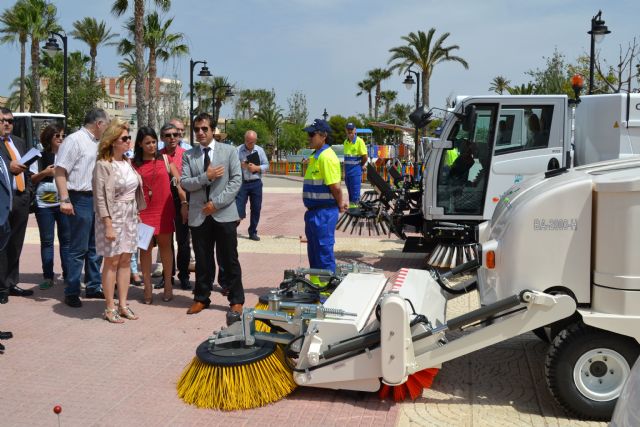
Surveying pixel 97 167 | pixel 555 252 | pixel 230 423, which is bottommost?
pixel 230 423

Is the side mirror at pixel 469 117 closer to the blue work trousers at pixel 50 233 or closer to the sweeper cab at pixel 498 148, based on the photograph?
the sweeper cab at pixel 498 148

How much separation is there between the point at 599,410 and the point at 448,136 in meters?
4.98

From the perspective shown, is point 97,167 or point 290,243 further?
point 290,243

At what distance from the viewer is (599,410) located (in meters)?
3.93

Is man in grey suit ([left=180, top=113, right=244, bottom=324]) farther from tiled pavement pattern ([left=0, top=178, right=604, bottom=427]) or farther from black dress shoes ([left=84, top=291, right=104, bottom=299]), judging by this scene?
black dress shoes ([left=84, top=291, right=104, bottom=299])

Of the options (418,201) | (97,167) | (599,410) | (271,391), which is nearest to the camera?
(599,410)

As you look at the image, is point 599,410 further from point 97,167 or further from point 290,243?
point 290,243

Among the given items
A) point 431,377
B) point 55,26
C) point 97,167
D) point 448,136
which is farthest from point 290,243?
point 55,26

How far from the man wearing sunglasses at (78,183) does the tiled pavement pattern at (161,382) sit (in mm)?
392

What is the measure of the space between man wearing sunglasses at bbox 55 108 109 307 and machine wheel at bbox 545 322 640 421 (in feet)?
16.0

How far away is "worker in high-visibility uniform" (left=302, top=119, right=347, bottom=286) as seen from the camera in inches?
255

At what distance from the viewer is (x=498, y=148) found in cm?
835

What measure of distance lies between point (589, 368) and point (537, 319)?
452 mm

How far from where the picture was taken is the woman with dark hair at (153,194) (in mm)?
6879
